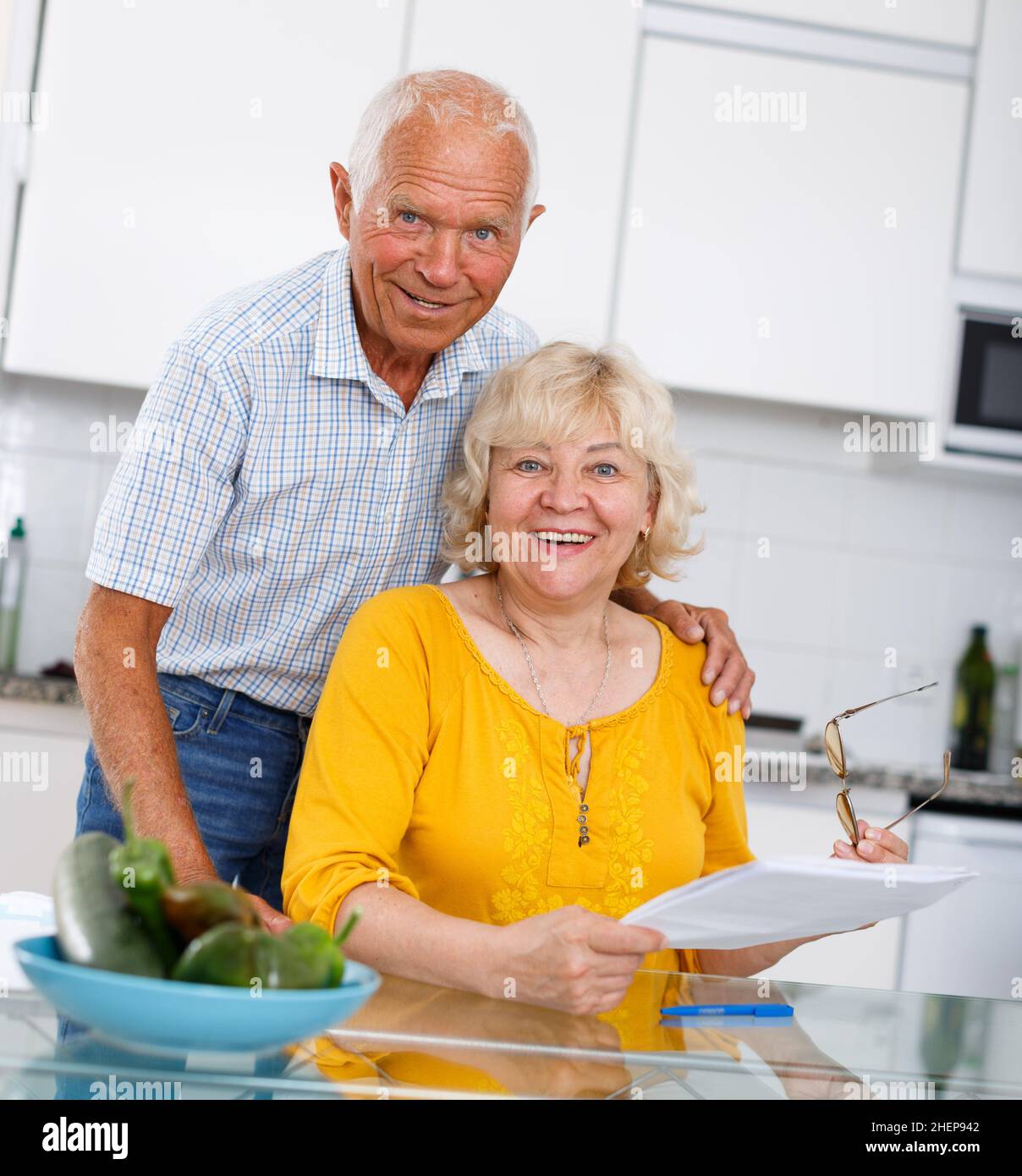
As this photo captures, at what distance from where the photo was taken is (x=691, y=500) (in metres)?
1.59

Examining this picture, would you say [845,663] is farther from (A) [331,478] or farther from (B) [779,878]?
(B) [779,878]

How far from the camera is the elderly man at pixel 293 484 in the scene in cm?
138

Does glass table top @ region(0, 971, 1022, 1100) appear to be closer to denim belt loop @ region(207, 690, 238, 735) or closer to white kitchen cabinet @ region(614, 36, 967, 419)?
denim belt loop @ region(207, 690, 238, 735)

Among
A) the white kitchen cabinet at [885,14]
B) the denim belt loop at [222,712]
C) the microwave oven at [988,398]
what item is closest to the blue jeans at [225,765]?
the denim belt loop at [222,712]

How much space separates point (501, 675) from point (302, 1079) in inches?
28.7

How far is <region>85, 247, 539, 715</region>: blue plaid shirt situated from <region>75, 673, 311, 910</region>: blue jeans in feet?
0.09

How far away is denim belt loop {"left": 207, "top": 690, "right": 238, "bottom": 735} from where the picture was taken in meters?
1.62

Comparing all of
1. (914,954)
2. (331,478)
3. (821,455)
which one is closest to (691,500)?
(331,478)

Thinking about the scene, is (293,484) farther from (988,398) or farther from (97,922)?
(988,398)

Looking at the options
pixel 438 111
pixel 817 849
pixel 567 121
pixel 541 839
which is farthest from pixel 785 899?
pixel 567 121

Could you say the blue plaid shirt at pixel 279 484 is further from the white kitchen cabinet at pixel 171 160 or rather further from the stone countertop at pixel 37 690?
the white kitchen cabinet at pixel 171 160

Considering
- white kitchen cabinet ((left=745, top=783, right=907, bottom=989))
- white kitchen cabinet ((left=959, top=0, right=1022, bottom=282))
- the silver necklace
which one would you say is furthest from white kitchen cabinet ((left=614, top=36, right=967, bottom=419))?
the silver necklace

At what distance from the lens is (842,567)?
3127mm

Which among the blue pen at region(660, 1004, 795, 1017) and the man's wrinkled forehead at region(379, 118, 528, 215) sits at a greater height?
the man's wrinkled forehead at region(379, 118, 528, 215)
